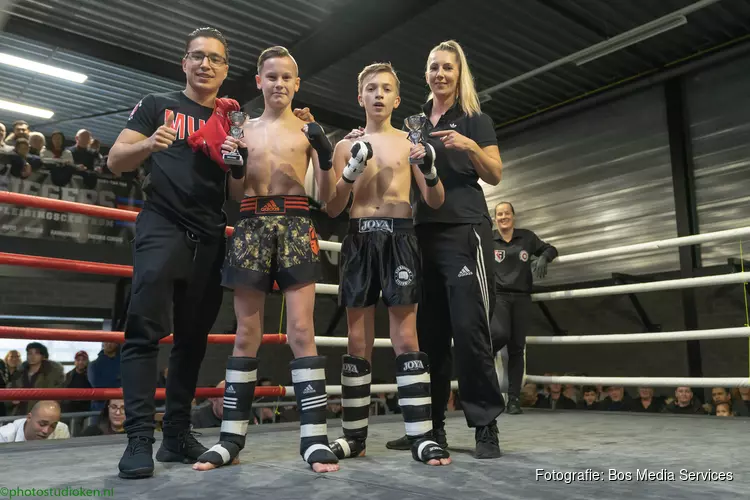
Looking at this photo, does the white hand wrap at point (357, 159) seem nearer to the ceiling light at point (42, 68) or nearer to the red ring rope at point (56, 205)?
the red ring rope at point (56, 205)

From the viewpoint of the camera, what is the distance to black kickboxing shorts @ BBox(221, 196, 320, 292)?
212 centimetres

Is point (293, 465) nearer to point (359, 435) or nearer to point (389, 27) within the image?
point (359, 435)

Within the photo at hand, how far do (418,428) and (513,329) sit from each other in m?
2.36

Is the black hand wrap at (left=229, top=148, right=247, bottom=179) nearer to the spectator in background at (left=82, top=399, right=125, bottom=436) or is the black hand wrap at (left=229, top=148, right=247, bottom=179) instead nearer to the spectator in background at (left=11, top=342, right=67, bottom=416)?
the spectator in background at (left=82, top=399, right=125, bottom=436)

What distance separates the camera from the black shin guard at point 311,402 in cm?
199

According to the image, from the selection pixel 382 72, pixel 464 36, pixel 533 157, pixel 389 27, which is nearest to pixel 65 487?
pixel 382 72

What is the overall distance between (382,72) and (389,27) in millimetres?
4440

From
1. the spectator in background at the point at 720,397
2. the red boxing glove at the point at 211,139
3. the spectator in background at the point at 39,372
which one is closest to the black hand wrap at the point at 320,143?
the red boxing glove at the point at 211,139

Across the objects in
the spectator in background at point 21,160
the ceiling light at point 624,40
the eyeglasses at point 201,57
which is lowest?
the eyeglasses at point 201,57

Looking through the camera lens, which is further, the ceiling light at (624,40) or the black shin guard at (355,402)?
the ceiling light at (624,40)

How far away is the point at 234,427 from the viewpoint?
2.05 m

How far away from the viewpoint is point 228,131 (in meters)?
2.25

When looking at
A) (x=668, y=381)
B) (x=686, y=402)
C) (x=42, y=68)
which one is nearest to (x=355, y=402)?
(x=668, y=381)

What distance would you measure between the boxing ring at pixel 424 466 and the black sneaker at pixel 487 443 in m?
→ 0.05
